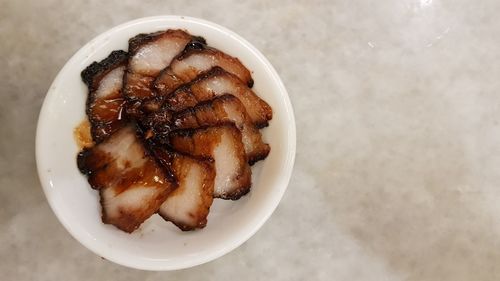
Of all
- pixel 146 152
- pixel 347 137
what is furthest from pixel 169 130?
pixel 347 137

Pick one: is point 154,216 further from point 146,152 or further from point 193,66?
point 193,66

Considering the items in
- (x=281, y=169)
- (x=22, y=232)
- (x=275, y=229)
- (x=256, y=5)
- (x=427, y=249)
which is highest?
(x=256, y=5)

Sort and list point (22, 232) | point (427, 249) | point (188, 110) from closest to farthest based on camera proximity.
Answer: point (188, 110) < point (22, 232) < point (427, 249)

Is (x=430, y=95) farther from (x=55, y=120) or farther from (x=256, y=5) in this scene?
(x=55, y=120)

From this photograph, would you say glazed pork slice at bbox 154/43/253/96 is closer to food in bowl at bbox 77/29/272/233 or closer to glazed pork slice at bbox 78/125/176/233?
food in bowl at bbox 77/29/272/233

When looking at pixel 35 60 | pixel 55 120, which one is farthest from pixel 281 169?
pixel 35 60

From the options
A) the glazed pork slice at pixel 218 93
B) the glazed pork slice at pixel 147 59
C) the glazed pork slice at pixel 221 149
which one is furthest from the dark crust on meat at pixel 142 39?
the glazed pork slice at pixel 221 149
